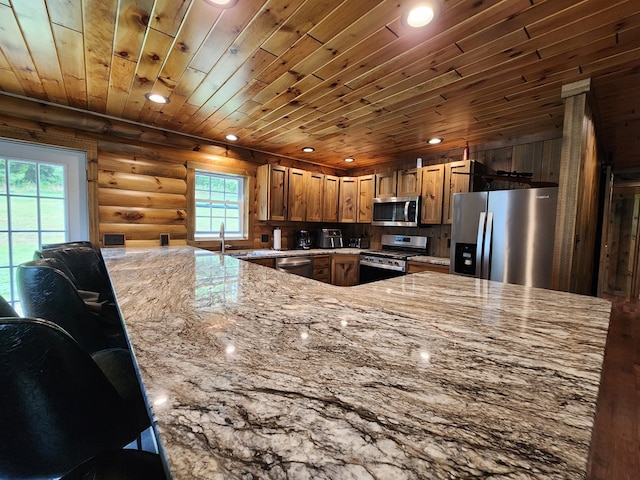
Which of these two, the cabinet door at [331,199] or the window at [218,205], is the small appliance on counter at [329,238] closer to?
the cabinet door at [331,199]

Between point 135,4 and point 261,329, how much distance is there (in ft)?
5.66

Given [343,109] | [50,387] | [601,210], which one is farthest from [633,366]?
[50,387]

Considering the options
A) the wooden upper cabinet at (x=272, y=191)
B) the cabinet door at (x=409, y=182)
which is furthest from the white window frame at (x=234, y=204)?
the cabinet door at (x=409, y=182)

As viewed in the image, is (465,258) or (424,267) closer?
(465,258)

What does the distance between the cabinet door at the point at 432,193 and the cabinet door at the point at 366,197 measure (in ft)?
2.75

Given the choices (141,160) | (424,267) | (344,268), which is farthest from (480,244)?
(141,160)

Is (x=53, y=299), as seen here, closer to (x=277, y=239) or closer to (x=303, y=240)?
(x=277, y=239)

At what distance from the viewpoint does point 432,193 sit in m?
3.69

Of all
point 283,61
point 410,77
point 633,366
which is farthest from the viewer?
point 633,366

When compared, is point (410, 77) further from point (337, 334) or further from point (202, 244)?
point (202, 244)

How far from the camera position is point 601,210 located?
3578mm

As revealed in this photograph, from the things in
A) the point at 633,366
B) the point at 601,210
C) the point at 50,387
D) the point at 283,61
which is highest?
the point at 283,61

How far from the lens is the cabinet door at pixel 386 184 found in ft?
13.6

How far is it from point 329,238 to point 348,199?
2.40 ft
